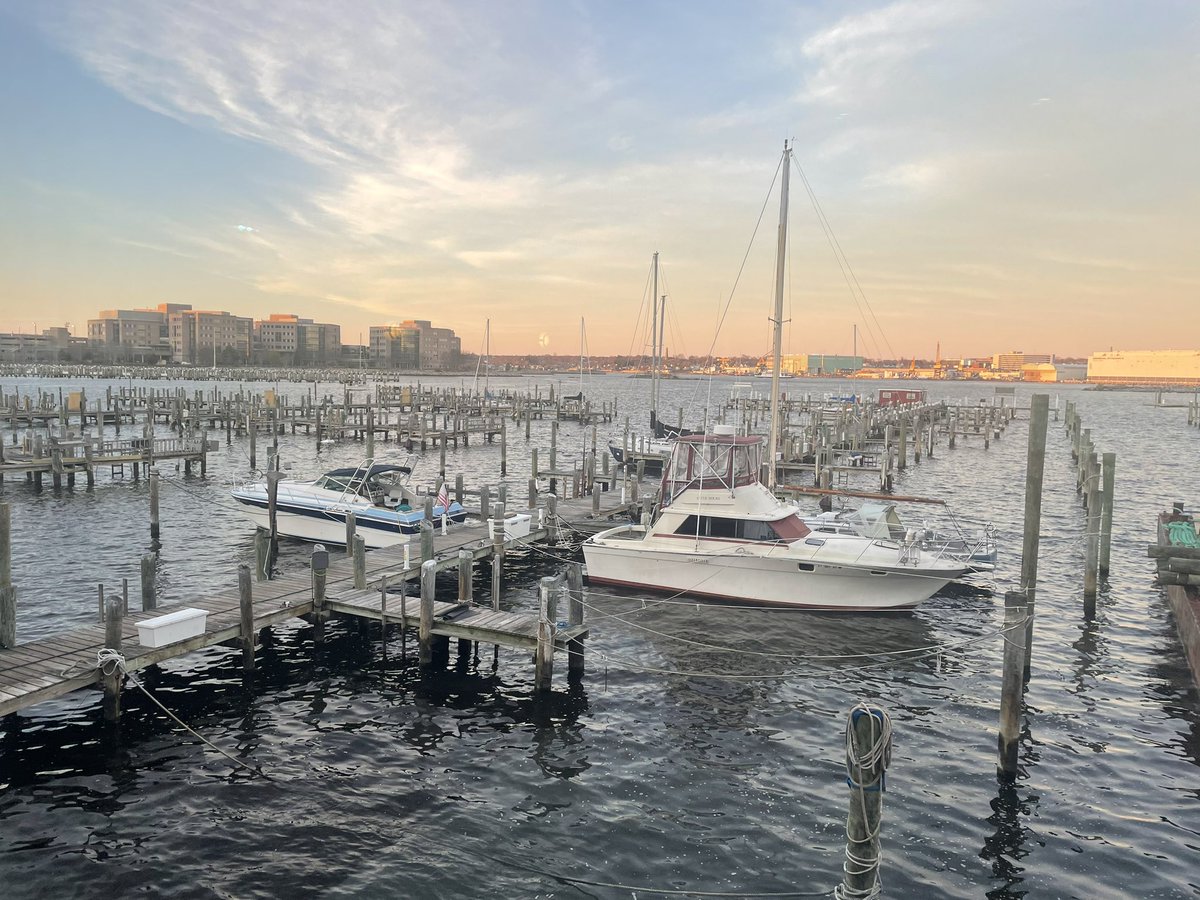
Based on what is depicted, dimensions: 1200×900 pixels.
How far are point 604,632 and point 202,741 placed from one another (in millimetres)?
8319

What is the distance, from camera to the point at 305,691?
14094 millimetres

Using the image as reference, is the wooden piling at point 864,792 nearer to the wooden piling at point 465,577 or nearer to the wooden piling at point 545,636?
the wooden piling at point 545,636

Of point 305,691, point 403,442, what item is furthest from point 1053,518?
point 403,442

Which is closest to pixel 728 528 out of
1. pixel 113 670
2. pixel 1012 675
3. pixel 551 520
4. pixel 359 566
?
pixel 551 520

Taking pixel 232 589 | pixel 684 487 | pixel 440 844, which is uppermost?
pixel 684 487

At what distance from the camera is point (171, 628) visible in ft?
41.1

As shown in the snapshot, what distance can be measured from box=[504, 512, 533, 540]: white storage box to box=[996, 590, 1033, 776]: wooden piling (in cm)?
1263

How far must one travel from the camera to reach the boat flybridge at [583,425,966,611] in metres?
18.1

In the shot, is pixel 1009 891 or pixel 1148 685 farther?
pixel 1148 685

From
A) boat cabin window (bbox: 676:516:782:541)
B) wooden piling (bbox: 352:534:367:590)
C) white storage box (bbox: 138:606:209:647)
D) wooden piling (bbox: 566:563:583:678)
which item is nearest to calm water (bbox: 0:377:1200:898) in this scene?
wooden piling (bbox: 566:563:583:678)

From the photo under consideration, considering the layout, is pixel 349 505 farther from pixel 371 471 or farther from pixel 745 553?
pixel 745 553

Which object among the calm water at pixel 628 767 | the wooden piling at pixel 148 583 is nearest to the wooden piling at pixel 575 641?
the calm water at pixel 628 767

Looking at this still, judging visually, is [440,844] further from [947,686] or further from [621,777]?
[947,686]

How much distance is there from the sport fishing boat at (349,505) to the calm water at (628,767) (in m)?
5.41
